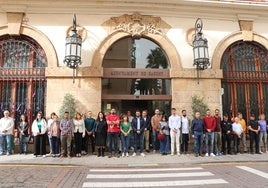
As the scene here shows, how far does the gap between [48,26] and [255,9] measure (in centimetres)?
960

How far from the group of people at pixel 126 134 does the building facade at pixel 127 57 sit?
43.2 inches

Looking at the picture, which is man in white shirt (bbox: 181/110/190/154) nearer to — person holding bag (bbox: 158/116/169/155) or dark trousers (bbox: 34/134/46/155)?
person holding bag (bbox: 158/116/169/155)

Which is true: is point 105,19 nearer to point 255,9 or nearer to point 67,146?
point 67,146

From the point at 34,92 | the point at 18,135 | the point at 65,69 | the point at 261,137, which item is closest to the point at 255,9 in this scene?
the point at 261,137

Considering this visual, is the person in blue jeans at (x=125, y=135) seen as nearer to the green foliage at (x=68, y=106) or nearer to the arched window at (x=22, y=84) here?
the green foliage at (x=68, y=106)

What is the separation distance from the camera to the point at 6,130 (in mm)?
11203

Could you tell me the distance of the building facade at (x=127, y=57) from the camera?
12302mm

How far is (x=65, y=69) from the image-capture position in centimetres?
1213

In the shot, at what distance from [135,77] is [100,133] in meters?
3.12

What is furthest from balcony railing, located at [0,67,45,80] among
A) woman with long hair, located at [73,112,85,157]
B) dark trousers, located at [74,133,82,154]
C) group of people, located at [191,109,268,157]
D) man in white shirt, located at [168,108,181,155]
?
group of people, located at [191,109,268,157]

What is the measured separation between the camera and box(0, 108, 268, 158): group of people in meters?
10.9

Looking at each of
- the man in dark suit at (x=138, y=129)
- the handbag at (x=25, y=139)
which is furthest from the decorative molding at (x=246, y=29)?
the handbag at (x=25, y=139)

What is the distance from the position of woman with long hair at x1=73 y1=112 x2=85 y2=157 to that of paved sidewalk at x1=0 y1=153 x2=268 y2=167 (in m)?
0.45

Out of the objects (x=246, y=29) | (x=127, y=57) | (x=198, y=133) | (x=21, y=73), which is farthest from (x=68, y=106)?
(x=246, y=29)
